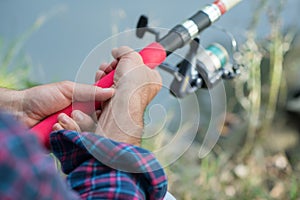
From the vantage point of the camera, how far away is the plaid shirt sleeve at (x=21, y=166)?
552 mm

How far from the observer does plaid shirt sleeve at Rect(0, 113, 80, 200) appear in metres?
0.55

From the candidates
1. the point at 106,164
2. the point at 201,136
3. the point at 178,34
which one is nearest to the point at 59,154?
the point at 106,164

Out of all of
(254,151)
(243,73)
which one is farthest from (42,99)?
(254,151)

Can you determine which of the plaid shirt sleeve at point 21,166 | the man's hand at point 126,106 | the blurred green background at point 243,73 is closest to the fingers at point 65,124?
the man's hand at point 126,106

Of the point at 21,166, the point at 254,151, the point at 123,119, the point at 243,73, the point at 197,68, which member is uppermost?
the point at 21,166

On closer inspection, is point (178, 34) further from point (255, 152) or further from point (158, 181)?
point (255, 152)

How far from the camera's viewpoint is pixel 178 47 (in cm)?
117

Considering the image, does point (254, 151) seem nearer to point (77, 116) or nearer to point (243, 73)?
point (243, 73)

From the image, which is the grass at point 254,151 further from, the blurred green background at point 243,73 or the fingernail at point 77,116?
the fingernail at point 77,116

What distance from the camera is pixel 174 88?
1229 millimetres

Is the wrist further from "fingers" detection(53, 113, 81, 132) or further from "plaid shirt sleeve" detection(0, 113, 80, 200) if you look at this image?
"plaid shirt sleeve" detection(0, 113, 80, 200)

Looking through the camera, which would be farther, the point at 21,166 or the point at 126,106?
the point at 126,106

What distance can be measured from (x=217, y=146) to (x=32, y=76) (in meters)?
0.66

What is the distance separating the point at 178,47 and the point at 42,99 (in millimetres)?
243
